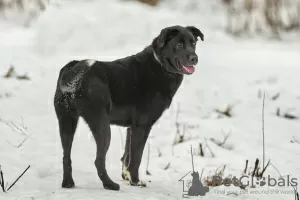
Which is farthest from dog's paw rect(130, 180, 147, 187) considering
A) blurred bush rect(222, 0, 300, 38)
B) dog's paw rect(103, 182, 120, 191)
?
→ blurred bush rect(222, 0, 300, 38)

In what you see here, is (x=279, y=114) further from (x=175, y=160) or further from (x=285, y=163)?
(x=175, y=160)

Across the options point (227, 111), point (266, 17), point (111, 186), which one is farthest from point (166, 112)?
point (266, 17)

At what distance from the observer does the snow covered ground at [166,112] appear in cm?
373

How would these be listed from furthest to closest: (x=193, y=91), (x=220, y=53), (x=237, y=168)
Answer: (x=220, y=53)
(x=193, y=91)
(x=237, y=168)

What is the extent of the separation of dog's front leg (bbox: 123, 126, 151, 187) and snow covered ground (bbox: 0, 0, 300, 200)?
15cm

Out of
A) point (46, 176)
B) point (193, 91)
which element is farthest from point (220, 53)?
point (46, 176)

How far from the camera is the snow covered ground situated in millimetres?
3729

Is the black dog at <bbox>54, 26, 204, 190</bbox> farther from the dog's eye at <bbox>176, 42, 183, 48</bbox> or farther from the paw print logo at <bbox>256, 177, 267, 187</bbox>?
the paw print logo at <bbox>256, 177, 267, 187</bbox>

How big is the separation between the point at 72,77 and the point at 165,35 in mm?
845

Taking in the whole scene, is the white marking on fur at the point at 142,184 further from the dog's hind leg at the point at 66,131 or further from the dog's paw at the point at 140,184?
the dog's hind leg at the point at 66,131

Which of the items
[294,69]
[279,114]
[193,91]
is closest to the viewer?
[279,114]

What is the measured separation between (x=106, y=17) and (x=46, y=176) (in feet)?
20.8

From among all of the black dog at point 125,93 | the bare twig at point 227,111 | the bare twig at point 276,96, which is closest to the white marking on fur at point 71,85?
the black dog at point 125,93

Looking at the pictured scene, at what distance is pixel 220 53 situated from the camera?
29.5 feet
